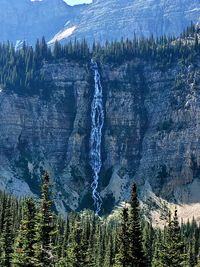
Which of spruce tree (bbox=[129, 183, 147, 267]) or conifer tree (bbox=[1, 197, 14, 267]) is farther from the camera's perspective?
conifer tree (bbox=[1, 197, 14, 267])

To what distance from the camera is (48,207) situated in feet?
175

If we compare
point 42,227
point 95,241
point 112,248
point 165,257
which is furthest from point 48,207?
point 95,241

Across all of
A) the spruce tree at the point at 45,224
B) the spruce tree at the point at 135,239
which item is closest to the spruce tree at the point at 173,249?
the spruce tree at the point at 135,239

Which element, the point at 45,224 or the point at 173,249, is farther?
the point at 45,224

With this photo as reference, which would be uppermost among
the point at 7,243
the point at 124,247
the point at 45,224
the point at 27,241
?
the point at 45,224

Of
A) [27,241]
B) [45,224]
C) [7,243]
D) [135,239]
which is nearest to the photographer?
[135,239]

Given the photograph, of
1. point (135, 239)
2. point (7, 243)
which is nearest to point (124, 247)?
point (135, 239)

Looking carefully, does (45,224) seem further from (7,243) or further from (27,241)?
(7,243)

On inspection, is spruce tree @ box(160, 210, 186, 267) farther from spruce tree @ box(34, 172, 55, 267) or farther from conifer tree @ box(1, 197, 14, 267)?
conifer tree @ box(1, 197, 14, 267)

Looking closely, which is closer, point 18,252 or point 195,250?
point 18,252

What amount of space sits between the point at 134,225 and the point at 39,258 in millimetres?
8625

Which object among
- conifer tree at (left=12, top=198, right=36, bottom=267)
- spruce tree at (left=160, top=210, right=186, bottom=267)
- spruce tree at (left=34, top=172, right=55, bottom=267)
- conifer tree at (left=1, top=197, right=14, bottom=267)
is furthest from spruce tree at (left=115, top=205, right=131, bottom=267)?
conifer tree at (left=1, top=197, right=14, bottom=267)

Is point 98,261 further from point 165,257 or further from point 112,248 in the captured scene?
point 165,257

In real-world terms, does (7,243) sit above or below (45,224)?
below
